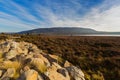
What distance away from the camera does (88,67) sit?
41.6ft

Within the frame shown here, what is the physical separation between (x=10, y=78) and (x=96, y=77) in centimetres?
582

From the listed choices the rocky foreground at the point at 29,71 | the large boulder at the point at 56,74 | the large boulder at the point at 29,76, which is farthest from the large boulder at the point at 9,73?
the large boulder at the point at 56,74

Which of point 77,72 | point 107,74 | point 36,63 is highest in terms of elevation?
point 36,63

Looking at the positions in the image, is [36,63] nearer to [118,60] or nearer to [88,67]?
[88,67]

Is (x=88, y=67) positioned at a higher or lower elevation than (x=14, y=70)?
lower

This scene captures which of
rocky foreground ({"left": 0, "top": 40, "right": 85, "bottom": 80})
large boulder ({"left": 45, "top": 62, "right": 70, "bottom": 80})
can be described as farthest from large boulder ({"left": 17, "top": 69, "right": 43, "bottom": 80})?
large boulder ({"left": 45, "top": 62, "right": 70, "bottom": 80})

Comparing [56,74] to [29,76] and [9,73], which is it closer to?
[29,76]

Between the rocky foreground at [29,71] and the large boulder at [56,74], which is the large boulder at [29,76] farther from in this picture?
the large boulder at [56,74]

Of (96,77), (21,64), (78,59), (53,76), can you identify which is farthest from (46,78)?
(78,59)

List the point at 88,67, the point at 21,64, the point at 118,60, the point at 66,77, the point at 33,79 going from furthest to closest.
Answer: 1. the point at 118,60
2. the point at 88,67
3. the point at 21,64
4. the point at 66,77
5. the point at 33,79

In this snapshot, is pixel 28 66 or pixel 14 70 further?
pixel 28 66

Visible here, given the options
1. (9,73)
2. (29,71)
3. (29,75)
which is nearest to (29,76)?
(29,75)

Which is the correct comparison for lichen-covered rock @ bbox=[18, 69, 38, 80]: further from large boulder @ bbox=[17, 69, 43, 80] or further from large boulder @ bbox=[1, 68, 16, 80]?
large boulder @ bbox=[1, 68, 16, 80]

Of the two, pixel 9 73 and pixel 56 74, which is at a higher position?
pixel 9 73
